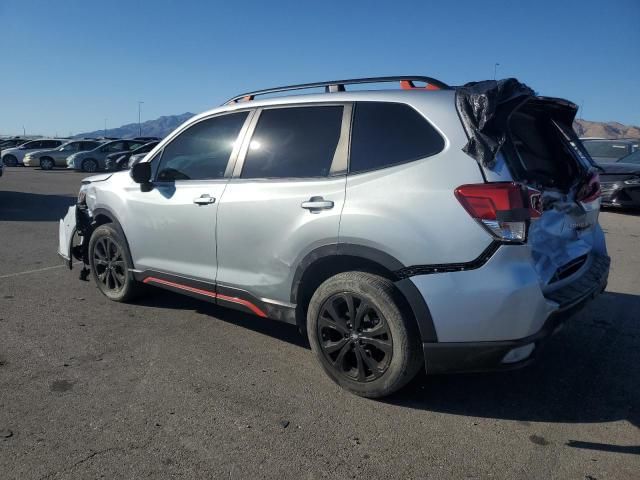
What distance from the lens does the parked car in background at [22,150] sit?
99.6 ft

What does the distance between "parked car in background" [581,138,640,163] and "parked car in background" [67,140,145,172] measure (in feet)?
68.1

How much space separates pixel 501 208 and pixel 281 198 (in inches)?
56.1

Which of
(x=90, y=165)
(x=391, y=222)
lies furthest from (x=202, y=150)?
(x=90, y=165)

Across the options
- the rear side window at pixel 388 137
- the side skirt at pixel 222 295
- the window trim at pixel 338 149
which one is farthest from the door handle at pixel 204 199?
the rear side window at pixel 388 137

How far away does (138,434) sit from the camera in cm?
282

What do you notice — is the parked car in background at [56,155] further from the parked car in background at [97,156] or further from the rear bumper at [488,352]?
the rear bumper at [488,352]

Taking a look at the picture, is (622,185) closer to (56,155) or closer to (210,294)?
(210,294)

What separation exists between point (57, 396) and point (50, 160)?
28738 mm

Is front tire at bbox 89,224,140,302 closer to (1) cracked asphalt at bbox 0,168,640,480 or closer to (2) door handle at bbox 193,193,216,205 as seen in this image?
(1) cracked asphalt at bbox 0,168,640,480

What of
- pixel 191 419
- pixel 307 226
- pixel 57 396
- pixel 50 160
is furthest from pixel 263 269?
pixel 50 160

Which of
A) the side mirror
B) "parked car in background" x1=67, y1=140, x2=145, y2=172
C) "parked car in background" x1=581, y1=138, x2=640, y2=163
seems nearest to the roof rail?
the side mirror

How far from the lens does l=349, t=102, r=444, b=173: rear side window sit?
302 centimetres

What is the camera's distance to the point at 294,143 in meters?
3.65

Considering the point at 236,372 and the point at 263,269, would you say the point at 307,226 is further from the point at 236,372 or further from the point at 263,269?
the point at 236,372
